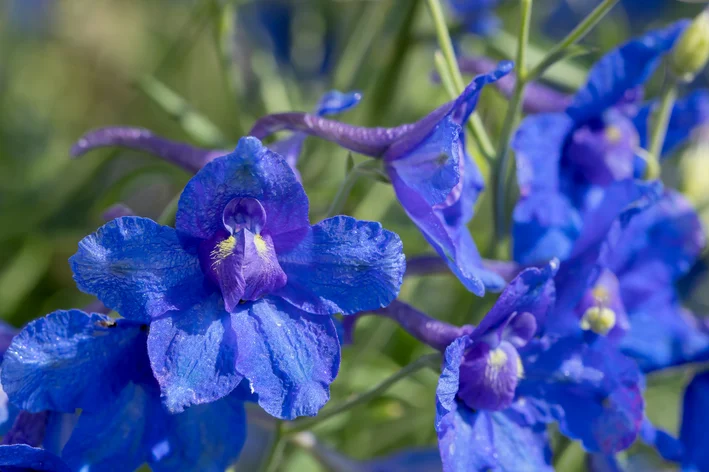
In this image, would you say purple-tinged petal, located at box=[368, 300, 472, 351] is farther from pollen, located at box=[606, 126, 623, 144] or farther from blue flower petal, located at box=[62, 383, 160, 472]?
pollen, located at box=[606, 126, 623, 144]

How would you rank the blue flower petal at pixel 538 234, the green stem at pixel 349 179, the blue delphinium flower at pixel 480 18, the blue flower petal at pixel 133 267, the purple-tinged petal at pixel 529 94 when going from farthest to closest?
the blue delphinium flower at pixel 480 18 → the purple-tinged petal at pixel 529 94 → the blue flower petal at pixel 538 234 → the green stem at pixel 349 179 → the blue flower petal at pixel 133 267

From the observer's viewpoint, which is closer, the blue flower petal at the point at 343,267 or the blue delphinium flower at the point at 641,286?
the blue flower petal at the point at 343,267

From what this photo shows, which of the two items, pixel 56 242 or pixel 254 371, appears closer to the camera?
pixel 254 371

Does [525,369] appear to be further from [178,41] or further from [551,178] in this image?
[178,41]

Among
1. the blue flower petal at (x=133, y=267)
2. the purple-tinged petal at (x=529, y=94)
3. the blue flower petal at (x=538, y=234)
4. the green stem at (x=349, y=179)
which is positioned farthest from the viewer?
the purple-tinged petal at (x=529, y=94)

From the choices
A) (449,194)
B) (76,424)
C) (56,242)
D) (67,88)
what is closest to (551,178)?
(449,194)

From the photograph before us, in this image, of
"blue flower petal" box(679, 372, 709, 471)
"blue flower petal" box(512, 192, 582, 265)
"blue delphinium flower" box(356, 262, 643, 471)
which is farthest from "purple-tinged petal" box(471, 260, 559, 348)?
"blue flower petal" box(679, 372, 709, 471)

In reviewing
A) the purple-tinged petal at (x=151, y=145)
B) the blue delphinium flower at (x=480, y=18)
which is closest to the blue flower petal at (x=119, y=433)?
the purple-tinged petal at (x=151, y=145)

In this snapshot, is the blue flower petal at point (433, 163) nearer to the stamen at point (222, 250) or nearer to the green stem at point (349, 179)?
the green stem at point (349, 179)
